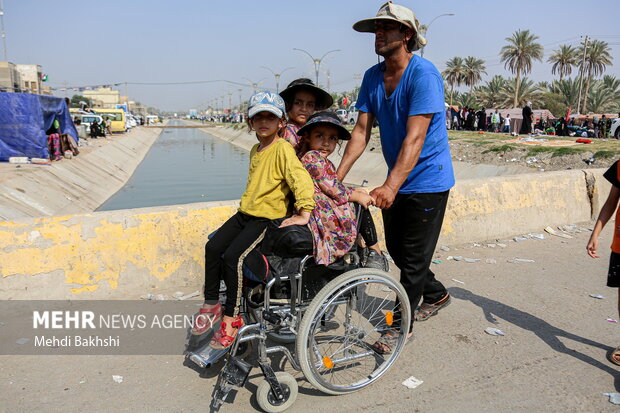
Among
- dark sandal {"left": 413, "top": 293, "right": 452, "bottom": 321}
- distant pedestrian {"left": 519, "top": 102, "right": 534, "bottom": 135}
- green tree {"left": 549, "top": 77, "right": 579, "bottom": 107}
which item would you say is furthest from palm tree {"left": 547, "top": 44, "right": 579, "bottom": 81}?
dark sandal {"left": 413, "top": 293, "right": 452, "bottom": 321}

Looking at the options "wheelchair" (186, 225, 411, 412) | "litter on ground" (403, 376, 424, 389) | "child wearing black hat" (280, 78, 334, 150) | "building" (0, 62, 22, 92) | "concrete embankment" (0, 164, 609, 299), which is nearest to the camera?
"wheelchair" (186, 225, 411, 412)

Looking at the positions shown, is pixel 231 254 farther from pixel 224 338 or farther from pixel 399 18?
pixel 399 18

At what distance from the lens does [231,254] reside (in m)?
2.62

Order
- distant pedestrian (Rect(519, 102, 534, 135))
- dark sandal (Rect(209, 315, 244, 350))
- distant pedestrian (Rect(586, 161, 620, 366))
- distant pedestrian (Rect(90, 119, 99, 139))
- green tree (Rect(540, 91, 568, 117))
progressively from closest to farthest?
dark sandal (Rect(209, 315, 244, 350)) < distant pedestrian (Rect(586, 161, 620, 366)) < distant pedestrian (Rect(519, 102, 534, 135)) < distant pedestrian (Rect(90, 119, 99, 139)) < green tree (Rect(540, 91, 568, 117))

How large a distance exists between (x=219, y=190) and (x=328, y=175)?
52.4 feet

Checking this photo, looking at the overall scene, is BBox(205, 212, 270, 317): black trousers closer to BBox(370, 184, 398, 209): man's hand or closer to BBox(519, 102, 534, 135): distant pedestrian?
BBox(370, 184, 398, 209): man's hand

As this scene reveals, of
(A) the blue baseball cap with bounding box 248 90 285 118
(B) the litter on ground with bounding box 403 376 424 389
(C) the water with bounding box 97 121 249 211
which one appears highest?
(A) the blue baseball cap with bounding box 248 90 285 118

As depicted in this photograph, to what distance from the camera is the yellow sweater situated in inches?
103

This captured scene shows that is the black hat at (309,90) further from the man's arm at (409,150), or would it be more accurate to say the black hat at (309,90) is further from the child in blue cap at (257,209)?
the man's arm at (409,150)

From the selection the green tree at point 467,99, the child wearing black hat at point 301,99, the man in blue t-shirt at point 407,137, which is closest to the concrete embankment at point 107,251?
the child wearing black hat at point 301,99

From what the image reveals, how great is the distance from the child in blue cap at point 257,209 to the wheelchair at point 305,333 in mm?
118

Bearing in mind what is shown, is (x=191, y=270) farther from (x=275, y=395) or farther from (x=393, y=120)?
(x=393, y=120)

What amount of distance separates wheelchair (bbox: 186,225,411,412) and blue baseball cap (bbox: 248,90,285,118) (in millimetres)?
848

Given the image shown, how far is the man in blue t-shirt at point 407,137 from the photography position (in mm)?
2834
